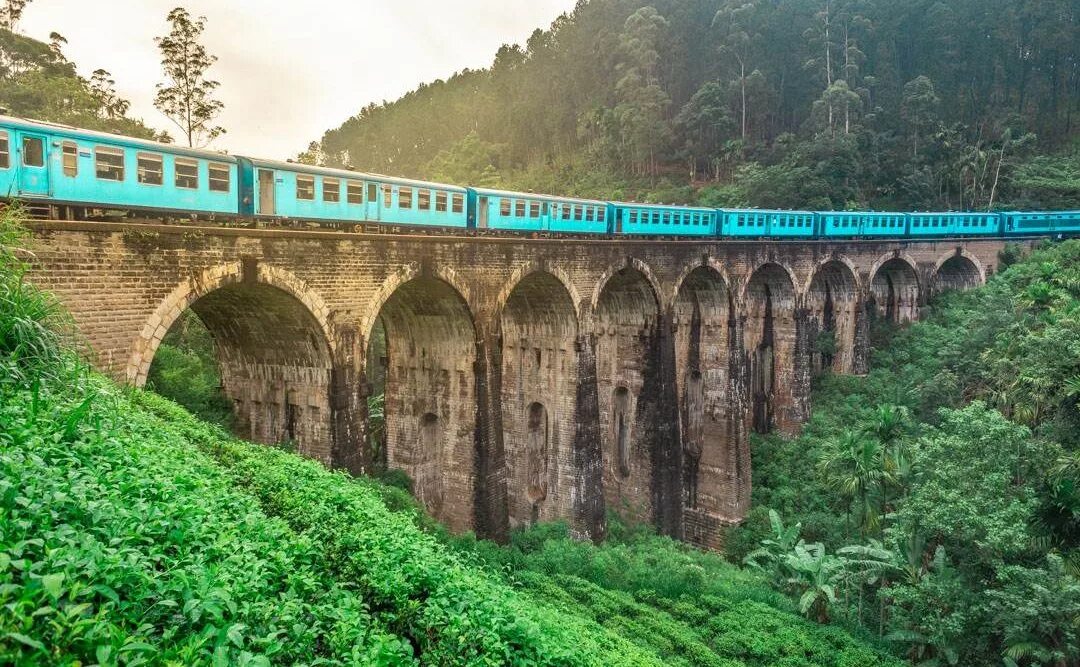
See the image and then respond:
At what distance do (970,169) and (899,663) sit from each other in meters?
46.4

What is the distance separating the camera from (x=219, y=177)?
37.2ft

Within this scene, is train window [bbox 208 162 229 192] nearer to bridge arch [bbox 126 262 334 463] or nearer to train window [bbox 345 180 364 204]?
bridge arch [bbox 126 262 334 463]

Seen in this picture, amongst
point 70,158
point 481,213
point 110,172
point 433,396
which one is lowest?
point 433,396

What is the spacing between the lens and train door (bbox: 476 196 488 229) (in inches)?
677

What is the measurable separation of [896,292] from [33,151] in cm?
3708

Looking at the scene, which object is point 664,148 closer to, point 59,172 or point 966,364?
point 966,364

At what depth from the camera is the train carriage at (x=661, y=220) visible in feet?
70.3

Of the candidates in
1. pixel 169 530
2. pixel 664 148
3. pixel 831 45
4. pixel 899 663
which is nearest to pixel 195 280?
pixel 169 530

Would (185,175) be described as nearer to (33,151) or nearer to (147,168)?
(147,168)

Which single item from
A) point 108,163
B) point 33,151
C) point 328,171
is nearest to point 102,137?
point 108,163

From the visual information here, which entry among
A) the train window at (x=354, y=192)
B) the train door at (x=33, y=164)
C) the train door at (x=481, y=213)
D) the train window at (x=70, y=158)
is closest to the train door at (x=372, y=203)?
the train window at (x=354, y=192)

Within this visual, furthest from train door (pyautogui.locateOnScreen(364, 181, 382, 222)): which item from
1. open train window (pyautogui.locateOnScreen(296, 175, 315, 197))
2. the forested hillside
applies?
the forested hillside

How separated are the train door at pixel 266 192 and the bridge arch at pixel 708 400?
53.3ft

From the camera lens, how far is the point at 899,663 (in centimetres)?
1311
